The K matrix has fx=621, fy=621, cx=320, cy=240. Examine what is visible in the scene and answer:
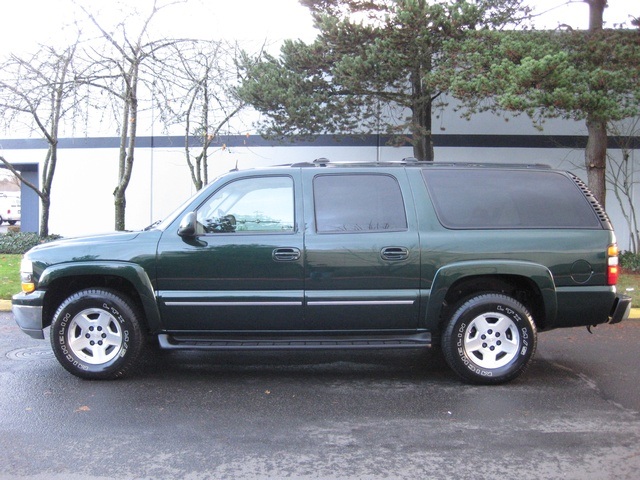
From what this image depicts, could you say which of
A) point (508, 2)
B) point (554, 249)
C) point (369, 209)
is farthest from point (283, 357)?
point (508, 2)

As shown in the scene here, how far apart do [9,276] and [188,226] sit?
25.0 ft

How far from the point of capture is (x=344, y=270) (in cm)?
531

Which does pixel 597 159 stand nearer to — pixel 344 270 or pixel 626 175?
pixel 626 175

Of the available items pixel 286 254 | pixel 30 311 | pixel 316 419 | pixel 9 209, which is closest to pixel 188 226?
pixel 286 254

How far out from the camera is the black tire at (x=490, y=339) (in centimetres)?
540

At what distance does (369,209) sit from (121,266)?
2.21 metres

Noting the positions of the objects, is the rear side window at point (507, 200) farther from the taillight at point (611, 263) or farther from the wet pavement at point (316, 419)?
the wet pavement at point (316, 419)

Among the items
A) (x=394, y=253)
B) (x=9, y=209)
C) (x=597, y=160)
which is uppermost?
(x=597, y=160)

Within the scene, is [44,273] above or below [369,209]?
below

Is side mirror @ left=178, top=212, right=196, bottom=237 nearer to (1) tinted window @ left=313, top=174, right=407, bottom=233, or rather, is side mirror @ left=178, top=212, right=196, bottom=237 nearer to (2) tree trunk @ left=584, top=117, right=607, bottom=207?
(1) tinted window @ left=313, top=174, right=407, bottom=233

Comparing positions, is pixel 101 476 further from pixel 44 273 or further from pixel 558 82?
pixel 558 82

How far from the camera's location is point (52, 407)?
4867 millimetres

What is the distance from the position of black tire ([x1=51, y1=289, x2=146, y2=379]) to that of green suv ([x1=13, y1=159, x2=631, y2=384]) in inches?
0.4

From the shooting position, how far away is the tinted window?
5.44m
